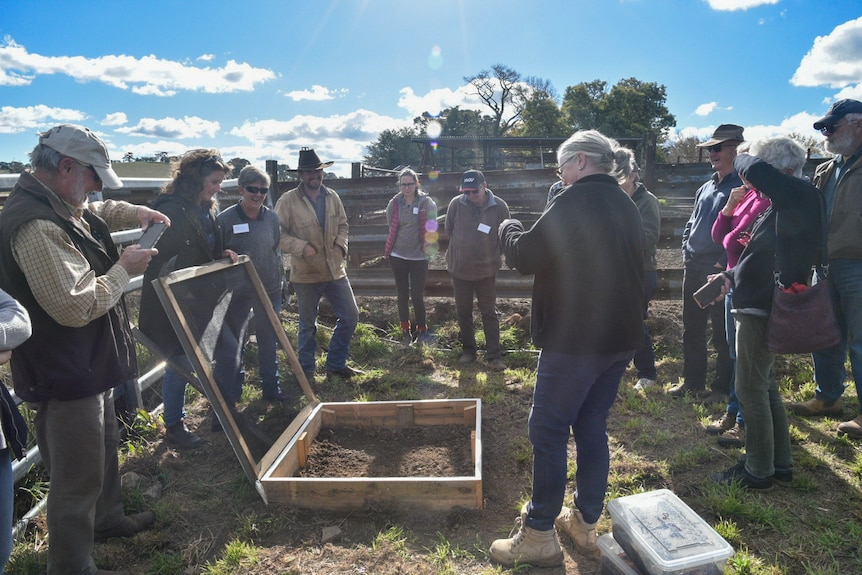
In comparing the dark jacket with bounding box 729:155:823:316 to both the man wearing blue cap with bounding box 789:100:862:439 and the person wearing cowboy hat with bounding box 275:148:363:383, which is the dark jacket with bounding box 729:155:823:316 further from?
the person wearing cowboy hat with bounding box 275:148:363:383

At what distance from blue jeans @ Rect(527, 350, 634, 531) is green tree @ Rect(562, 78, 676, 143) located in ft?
134

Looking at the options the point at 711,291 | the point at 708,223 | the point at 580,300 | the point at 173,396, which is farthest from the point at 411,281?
the point at 580,300

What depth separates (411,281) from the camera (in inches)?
246

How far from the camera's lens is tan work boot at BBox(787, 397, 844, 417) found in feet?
13.8

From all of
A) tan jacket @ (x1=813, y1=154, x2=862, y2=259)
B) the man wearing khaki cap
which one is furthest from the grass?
tan jacket @ (x1=813, y1=154, x2=862, y2=259)

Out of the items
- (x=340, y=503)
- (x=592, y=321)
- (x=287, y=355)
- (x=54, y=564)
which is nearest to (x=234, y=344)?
(x=287, y=355)

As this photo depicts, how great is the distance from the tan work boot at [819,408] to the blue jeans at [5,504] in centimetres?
513

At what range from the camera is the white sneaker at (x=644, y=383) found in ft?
16.3

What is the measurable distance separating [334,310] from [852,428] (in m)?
4.41

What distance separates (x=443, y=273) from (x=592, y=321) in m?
4.93

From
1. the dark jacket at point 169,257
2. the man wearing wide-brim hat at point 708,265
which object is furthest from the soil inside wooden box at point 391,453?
the man wearing wide-brim hat at point 708,265

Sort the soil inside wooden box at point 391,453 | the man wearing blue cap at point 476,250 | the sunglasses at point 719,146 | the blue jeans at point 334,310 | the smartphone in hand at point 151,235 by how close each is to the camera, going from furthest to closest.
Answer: the man wearing blue cap at point 476,250
the blue jeans at point 334,310
the sunglasses at point 719,146
the soil inside wooden box at point 391,453
the smartphone in hand at point 151,235

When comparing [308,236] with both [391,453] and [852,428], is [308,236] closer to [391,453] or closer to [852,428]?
[391,453]

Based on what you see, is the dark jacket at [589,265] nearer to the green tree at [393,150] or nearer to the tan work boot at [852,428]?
the tan work boot at [852,428]
